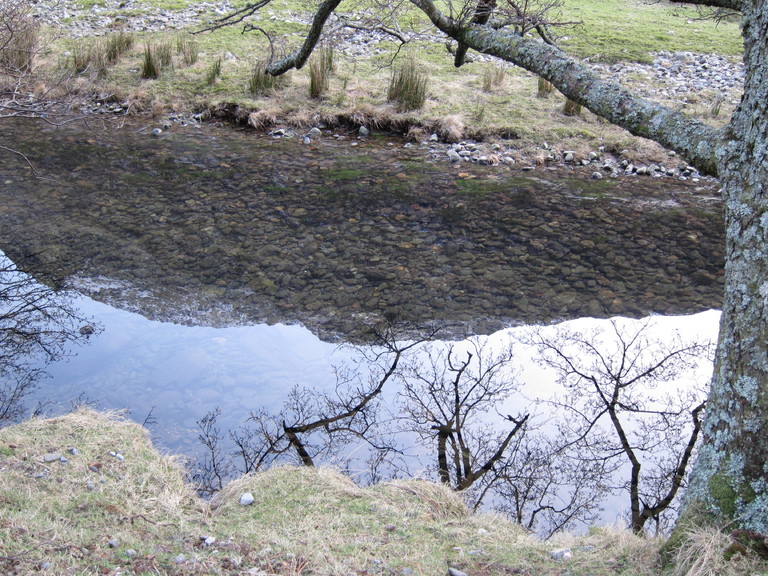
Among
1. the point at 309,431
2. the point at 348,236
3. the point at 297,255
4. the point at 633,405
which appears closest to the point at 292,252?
the point at 297,255

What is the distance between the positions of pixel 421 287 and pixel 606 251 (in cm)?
204

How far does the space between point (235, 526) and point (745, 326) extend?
201 centimetres

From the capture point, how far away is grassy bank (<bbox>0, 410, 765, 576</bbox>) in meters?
2.20

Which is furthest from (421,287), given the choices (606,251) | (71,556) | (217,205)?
(71,556)

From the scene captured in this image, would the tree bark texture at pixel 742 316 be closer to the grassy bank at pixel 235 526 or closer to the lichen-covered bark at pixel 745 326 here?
the lichen-covered bark at pixel 745 326

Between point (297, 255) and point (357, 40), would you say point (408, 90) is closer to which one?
point (357, 40)

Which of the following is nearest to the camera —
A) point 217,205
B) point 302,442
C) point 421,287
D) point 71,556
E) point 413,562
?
point 71,556

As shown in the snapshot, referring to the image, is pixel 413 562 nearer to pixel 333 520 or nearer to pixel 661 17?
pixel 333 520

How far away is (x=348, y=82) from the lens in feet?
34.7

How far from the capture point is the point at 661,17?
637 inches

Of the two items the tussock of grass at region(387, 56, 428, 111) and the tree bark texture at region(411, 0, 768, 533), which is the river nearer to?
the tussock of grass at region(387, 56, 428, 111)

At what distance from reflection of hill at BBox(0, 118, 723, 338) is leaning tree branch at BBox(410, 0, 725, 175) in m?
2.43

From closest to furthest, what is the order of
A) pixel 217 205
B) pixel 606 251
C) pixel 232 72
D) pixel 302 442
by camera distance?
pixel 302 442, pixel 606 251, pixel 217 205, pixel 232 72

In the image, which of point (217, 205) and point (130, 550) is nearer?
point (130, 550)
